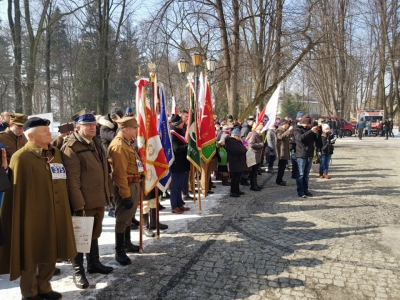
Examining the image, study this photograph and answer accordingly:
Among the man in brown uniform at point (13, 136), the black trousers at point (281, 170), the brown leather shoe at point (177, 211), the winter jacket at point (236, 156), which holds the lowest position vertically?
the brown leather shoe at point (177, 211)

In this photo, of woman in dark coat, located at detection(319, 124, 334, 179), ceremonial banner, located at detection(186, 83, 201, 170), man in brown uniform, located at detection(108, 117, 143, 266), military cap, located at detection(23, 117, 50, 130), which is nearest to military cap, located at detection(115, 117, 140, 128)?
man in brown uniform, located at detection(108, 117, 143, 266)

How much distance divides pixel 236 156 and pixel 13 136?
487cm

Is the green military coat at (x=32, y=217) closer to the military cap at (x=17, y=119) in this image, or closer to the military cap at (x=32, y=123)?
the military cap at (x=32, y=123)

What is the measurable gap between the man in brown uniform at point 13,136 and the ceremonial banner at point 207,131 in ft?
11.8

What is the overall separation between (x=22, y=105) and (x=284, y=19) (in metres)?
15.1

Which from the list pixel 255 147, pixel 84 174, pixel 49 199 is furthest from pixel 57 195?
pixel 255 147

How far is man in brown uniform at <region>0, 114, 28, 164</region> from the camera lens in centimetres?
510

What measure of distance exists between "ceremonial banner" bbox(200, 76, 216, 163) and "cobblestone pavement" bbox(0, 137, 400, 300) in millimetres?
1221

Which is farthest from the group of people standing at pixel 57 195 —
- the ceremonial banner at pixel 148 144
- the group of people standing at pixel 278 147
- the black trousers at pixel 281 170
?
the black trousers at pixel 281 170

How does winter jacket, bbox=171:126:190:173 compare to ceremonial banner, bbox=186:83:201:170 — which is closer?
ceremonial banner, bbox=186:83:201:170

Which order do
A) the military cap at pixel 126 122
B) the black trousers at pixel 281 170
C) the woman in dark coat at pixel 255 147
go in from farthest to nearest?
the black trousers at pixel 281 170 < the woman in dark coat at pixel 255 147 < the military cap at pixel 126 122

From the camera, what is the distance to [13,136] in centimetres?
526

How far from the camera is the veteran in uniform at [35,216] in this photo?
10.7 feet

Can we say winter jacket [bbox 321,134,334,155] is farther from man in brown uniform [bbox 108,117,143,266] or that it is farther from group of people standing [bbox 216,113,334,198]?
man in brown uniform [bbox 108,117,143,266]
